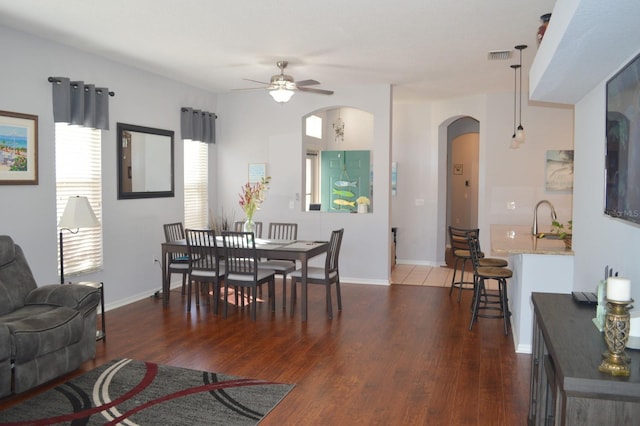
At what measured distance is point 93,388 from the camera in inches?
142

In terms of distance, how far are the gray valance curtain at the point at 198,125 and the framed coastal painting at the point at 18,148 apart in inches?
93.3

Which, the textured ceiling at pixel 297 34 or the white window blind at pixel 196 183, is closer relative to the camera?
the textured ceiling at pixel 297 34

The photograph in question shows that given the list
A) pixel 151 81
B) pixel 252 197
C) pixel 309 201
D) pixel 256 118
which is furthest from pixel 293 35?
pixel 309 201

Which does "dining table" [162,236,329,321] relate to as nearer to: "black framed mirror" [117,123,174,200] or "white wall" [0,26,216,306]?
"white wall" [0,26,216,306]

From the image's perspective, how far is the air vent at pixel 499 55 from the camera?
17.5ft

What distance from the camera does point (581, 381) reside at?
69.3 inches

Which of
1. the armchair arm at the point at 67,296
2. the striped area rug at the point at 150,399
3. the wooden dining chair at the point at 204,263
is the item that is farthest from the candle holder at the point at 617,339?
the wooden dining chair at the point at 204,263

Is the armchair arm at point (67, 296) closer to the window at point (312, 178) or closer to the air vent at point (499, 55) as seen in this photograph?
the air vent at point (499, 55)

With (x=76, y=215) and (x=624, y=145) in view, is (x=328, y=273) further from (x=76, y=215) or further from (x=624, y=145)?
(x=624, y=145)

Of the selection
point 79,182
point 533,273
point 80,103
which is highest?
point 80,103

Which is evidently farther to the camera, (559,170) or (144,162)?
(559,170)

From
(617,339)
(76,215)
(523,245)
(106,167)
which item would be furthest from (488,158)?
(617,339)

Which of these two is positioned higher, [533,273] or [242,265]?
[533,273]

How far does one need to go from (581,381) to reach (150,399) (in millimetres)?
2681
